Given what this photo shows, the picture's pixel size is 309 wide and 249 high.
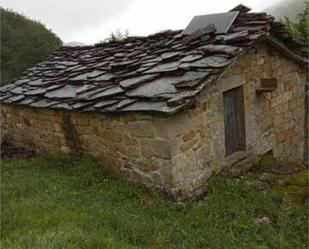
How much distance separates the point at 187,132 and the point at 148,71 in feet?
4.03

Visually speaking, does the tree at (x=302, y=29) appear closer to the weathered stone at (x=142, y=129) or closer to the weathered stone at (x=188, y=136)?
the weathered stone at (x=188, y=136)

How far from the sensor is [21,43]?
1817cm

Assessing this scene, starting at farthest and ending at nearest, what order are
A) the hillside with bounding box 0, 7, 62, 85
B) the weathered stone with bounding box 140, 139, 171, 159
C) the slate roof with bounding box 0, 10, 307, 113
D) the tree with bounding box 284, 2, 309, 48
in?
the hillside with bounding box 0, 7, 62, 85 → the tree with bounding box 284, 2, 309, 48 → the slate roof with bounding box 0, 10, 307, 113 → the weathered stone with bounding box 140, 139, 171, 159

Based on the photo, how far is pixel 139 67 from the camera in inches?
302

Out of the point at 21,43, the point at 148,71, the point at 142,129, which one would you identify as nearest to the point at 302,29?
the point at 148,71

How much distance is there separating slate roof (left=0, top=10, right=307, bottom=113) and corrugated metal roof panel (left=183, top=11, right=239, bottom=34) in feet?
0.37

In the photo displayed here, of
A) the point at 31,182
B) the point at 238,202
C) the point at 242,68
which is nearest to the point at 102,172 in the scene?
the point at 31,182

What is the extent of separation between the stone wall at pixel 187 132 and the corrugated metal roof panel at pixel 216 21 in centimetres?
64

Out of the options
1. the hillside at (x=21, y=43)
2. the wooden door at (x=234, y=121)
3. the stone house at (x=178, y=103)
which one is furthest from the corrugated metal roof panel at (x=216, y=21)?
the hillside at (x=21, y=43)

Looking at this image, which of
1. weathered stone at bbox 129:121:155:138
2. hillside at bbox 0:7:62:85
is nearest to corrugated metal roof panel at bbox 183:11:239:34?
weathered stone at bbox 129:121:155:138

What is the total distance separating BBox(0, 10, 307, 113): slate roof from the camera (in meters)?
6.47

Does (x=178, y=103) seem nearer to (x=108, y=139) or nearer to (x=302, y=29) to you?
(x=108, y=139)

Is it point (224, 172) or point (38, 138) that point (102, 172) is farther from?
point (38, 138)

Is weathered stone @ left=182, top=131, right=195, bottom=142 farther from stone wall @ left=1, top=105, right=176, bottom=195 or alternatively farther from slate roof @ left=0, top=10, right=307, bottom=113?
slate roof @ left=0, top=10, right=307, bottom=113
